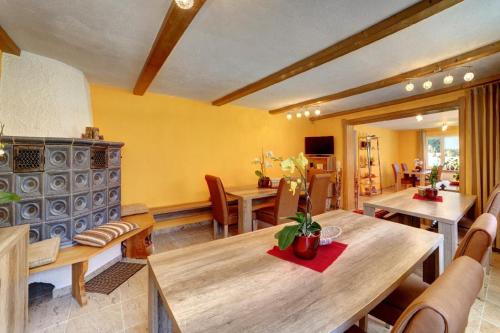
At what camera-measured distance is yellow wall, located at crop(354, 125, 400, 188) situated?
7695 millimetres

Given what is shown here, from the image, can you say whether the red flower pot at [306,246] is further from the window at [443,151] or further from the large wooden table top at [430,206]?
the window at [443,151]

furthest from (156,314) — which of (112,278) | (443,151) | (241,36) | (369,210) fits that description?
(443,151)

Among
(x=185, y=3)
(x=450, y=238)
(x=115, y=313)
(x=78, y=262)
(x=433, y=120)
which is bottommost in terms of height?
(x=115, y=313)

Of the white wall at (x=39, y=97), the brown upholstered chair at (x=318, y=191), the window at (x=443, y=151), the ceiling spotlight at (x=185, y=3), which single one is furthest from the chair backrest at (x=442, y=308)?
the window at (x=443, y=151)

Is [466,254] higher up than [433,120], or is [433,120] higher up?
[433,120]

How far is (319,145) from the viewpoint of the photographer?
5.32 meters

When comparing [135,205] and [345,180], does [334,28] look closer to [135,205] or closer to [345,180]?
[135,205]

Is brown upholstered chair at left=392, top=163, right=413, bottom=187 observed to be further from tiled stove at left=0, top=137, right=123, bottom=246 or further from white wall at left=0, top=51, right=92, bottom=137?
white wall at left=0, top=51, right=92, bottom=137

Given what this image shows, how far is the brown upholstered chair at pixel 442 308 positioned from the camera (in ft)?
1.54

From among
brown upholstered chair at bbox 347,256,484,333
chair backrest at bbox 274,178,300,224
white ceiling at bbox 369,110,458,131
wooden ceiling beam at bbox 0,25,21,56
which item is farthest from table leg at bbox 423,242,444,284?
white ceiling at bbox 369,110,458,131

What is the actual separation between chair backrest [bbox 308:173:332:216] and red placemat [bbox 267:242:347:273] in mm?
1863

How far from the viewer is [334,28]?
1.76m

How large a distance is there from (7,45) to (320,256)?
300 centimetres

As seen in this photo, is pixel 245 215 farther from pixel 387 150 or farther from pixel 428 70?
pixel 387 150
